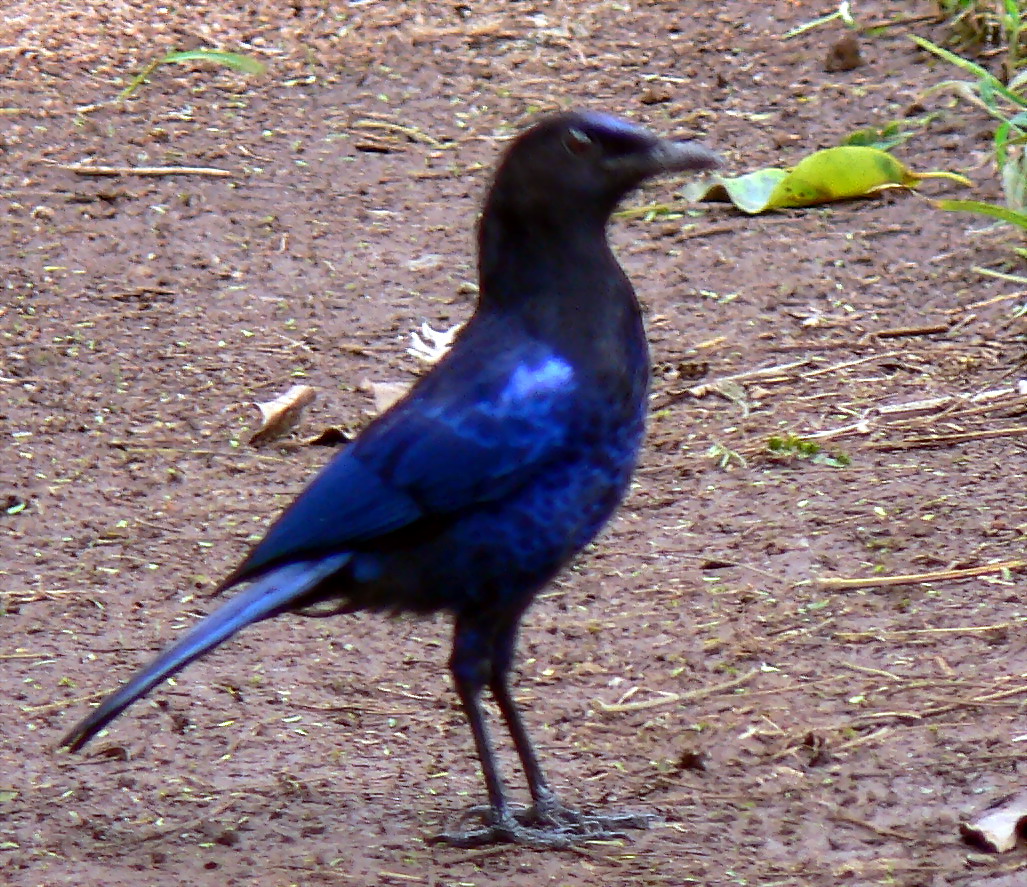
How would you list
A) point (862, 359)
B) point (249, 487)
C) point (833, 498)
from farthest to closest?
1. point (862, 359)
2. point (249, 487)
3. point (833, 498)

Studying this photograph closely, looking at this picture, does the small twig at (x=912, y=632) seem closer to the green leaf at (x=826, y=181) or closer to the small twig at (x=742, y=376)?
the small twig at (x=742, y=376)

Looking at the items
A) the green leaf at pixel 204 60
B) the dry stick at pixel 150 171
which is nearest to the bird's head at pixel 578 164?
the dry stick at pixel 150 171

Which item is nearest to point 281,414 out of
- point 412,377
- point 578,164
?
point 412,377

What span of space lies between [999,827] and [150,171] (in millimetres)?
4834

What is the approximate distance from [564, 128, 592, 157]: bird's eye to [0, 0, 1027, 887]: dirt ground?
4.09 ft

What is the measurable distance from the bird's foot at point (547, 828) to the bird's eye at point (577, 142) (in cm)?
128

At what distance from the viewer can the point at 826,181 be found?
6.21 metres

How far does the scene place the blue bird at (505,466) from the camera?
10.3 ft

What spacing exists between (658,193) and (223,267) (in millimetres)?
A: 1724

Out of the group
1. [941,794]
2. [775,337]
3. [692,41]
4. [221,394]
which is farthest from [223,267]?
[941,794]

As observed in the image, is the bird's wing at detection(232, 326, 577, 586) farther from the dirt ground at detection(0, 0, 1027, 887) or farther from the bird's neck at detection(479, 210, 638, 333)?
the dirt ground at detection(0, 0, 1027, 887)

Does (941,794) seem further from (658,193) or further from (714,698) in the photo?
(658,193)

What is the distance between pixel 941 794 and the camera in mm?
3189

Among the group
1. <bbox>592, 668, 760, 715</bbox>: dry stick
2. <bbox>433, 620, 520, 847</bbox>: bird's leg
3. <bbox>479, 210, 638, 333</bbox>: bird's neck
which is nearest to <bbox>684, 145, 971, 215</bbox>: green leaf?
<bbox>592, 668, 760, 715</bbox>: dry stick
